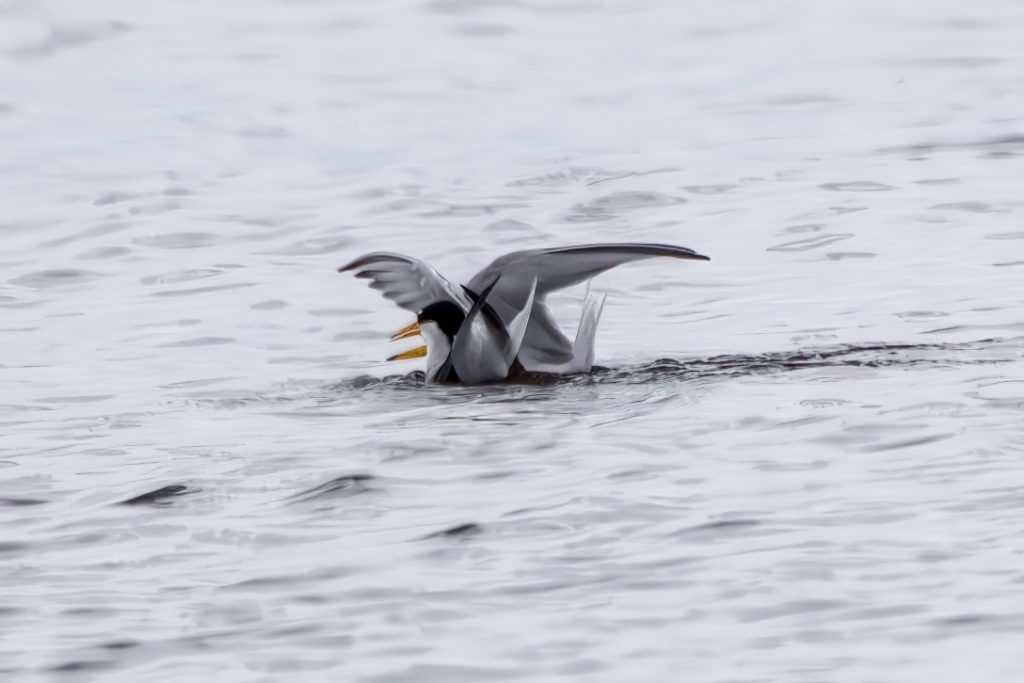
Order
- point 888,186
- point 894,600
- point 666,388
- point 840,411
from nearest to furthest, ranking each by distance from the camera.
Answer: point 894,600, point 840,411, point 666,388, point 888,186

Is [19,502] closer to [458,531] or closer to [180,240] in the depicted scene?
[458,531]

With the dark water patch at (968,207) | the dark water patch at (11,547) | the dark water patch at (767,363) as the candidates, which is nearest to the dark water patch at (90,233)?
the dark water patch at (767,363)

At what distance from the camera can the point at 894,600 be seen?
5598mm

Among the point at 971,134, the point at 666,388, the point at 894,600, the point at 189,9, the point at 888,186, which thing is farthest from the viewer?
the point at 189,9

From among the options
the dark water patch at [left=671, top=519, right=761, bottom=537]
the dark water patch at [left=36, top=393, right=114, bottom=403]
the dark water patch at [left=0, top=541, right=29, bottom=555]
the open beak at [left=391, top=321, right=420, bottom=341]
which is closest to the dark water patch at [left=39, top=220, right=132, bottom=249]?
the dark water patch at [left=36, top=393, right=114, bottom=403]

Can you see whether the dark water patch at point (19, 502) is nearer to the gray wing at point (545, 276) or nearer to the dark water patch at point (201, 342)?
the gray wing at point (545, 276)

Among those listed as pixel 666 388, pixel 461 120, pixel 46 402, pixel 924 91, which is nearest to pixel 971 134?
pixel 924 91

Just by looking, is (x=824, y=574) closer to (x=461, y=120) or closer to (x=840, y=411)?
(x=840, y=411)

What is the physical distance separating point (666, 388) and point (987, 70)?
10.4 m

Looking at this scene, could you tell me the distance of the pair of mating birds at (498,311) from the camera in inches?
364

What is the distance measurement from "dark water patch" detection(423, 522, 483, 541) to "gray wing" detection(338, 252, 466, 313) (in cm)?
271

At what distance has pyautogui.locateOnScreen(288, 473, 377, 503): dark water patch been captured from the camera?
7.17 m

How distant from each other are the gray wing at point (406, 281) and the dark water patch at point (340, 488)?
1911mm

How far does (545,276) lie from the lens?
30.9 feet
